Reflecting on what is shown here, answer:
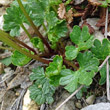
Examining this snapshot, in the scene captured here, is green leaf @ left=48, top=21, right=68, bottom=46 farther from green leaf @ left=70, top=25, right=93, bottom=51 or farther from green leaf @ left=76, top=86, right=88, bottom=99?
green leaf @ left=76, top=86, right=88, bottom=99

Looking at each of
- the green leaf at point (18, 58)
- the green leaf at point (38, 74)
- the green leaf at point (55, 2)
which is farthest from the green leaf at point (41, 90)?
the green leaf at point (55, 2)

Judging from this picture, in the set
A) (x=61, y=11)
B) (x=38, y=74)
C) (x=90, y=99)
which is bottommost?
→ (x=90, y=99)

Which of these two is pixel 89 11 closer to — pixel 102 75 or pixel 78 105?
pixel 102 75

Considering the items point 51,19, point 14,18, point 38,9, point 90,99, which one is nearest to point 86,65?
point 90,99

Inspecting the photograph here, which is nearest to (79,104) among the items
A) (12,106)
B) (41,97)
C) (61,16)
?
(41,97)

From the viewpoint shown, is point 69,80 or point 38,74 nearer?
point 69,80

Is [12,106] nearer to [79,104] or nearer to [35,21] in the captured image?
[79,104]

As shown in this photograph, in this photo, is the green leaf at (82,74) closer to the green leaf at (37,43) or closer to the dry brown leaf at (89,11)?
the green leaf at (37,43)
